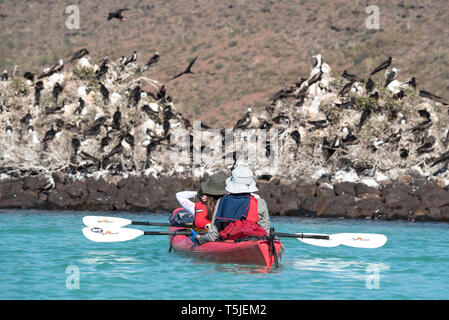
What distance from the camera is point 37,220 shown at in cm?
2347

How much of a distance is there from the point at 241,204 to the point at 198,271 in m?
1.70

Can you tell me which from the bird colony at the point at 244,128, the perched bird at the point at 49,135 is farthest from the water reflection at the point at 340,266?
the perched bird at the point at 49,135

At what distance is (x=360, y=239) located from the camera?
1521 cm

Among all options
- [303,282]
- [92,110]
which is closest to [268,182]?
[92,110]

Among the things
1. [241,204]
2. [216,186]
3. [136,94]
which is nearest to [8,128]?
[136,94]

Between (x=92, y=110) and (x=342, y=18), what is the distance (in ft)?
148

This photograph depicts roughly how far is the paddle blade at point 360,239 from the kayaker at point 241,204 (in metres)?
2.21

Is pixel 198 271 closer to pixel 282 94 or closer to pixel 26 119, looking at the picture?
pixel 282 94

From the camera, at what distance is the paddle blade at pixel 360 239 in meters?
15.0

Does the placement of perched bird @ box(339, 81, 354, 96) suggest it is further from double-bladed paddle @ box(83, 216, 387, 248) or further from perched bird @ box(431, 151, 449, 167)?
→ double-bladed paddle @ box(83, 216, 387, 248)

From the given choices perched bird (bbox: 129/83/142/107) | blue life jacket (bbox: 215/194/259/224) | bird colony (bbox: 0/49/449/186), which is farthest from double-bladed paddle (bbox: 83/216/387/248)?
perched bird (bbox: 129/83/142/107)
